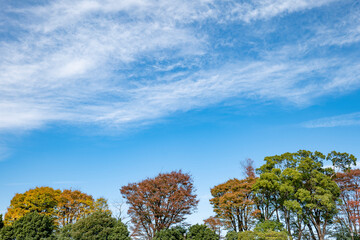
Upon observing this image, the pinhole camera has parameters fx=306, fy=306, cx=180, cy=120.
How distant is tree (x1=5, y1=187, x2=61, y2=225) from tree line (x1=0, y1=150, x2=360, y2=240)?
19.7 inches

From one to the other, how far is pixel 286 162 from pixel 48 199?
23.5 meters

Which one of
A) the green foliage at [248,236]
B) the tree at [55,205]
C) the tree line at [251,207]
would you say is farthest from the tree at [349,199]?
the tree at [55,205]

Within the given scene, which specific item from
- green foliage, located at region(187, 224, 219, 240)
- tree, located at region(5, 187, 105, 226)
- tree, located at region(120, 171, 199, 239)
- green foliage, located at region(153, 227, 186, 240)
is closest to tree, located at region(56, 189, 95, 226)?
tree, located at region(5, 187, 105, 226)

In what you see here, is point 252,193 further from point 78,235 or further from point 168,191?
point 78,235

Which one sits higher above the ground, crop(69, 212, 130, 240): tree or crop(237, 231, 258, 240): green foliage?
crop(69, 212, 130, 240): tree

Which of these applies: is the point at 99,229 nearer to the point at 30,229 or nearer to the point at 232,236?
the point at 30,229

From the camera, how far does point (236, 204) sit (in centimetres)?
2519

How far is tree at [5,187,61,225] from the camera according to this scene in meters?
30.5

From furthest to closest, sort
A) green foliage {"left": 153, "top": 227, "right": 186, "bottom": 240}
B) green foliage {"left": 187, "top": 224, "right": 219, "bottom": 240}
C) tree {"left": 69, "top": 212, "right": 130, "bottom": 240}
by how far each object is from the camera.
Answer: green foliage {"left": 153, "top": 227, "right": 186, "bottom": 240}, green foliage {"left": 187, "top": 224, "right": 219, "bottom": 240}, tree {"left": 69, "top": 212, "right": 130, "bottom": 240}

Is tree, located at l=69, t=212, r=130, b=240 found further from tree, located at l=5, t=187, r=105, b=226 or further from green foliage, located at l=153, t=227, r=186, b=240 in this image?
tree, located at l=5, t=187, r=105, b=226

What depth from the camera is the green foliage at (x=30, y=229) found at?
2373 centimetres

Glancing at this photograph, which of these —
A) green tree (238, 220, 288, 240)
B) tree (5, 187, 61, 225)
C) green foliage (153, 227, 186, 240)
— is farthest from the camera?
tree (5, 187, 61, 225)

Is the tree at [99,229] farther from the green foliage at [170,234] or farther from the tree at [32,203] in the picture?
the tree at [32,203]

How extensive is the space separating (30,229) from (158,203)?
10.5 m
